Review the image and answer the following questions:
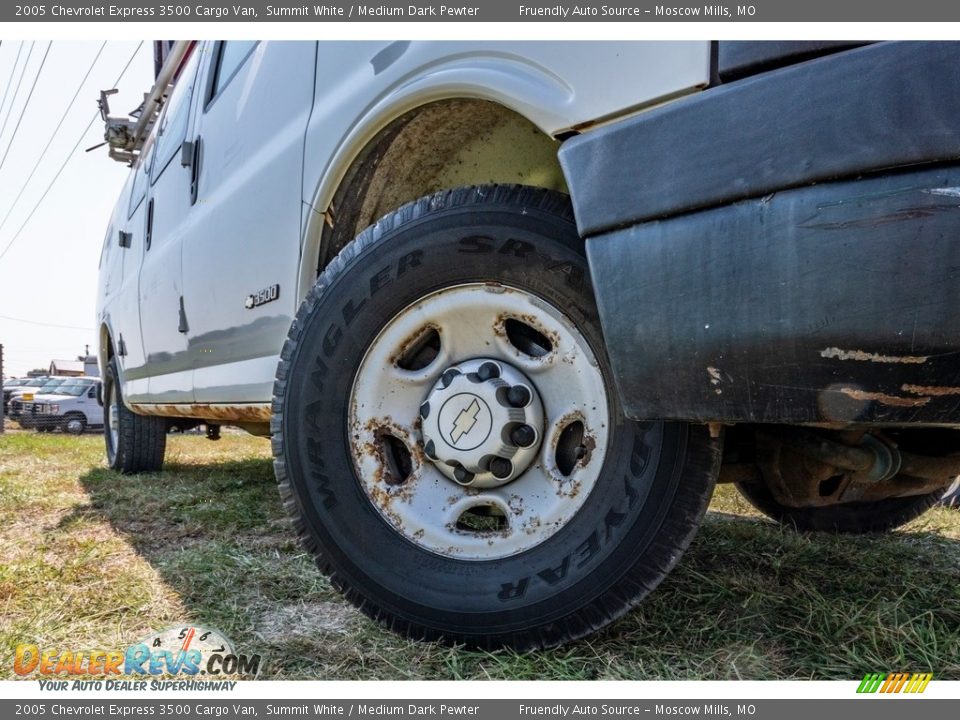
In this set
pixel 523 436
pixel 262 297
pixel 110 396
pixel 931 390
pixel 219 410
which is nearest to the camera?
pixel 931 390

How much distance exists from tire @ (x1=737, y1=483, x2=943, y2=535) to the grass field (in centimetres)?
6

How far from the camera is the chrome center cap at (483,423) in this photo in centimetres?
136

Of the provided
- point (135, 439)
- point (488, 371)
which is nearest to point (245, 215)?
point (488, 371)

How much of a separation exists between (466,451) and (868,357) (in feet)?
2.43

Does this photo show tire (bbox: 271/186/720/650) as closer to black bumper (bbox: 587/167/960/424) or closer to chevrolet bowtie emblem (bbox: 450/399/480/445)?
chevrolet bowtie emblem (bbox: 450/399/480/445)

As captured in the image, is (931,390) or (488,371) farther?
(488,371)

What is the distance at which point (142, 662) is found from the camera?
138 centimetres

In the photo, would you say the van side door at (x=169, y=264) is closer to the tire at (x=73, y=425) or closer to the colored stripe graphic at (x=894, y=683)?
the colored stripe graphic at (x=894, y=683)

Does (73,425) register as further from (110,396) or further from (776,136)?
(776,136)

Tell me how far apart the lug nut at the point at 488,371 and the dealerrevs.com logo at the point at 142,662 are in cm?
74

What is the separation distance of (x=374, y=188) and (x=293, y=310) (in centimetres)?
43

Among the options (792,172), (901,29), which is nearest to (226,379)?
(792,172)

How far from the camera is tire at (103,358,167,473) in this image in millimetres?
4551

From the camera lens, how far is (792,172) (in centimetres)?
101
